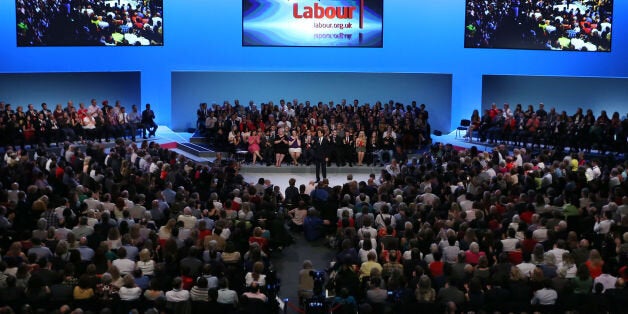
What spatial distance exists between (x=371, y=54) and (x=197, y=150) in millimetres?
5670

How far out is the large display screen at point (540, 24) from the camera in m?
23.0

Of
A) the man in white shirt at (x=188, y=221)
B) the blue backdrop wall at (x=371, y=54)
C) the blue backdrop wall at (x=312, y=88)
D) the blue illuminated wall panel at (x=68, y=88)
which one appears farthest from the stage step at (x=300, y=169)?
the man in white shirt at (x=188, y=221)

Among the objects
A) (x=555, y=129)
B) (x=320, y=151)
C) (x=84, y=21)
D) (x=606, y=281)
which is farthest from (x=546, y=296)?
(x=84, y=21)

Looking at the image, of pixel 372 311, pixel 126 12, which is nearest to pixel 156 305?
pixel 372 311

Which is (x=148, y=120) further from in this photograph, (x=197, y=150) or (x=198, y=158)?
(x=198, y=158)

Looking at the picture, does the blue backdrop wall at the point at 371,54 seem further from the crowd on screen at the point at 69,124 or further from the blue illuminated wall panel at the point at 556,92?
the crowd on screen at the point at 69,124

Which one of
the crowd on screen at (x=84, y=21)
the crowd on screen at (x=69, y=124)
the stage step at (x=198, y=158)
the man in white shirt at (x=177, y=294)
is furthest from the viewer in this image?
the crowd on screen at (x=84, y=21)

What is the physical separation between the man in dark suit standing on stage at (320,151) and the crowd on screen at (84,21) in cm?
620

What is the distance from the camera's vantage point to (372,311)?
361 inches

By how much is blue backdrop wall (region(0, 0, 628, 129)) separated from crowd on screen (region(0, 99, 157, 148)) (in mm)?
1771

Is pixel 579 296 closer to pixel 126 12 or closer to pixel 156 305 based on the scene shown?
pixel 156 305

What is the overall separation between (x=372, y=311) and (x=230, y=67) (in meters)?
15.3

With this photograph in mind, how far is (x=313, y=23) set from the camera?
75.9 ft

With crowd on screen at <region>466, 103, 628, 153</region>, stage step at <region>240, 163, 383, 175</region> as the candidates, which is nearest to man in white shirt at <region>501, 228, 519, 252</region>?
crowd on screen at <region>466, 103, 628, 153</region>
